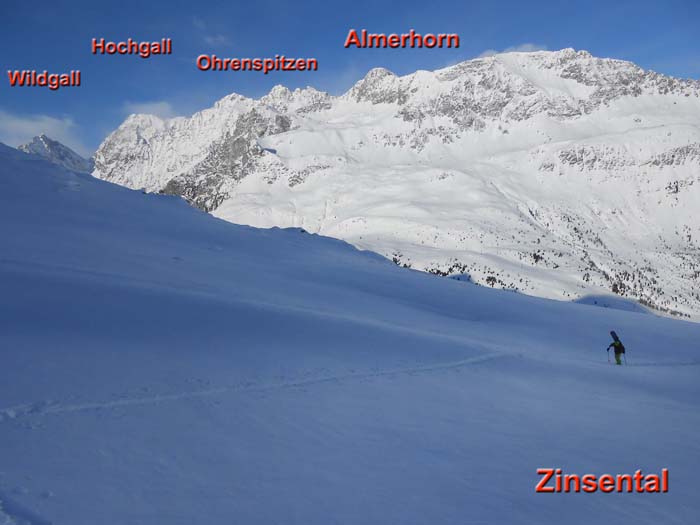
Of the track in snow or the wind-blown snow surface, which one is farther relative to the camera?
the track in snow

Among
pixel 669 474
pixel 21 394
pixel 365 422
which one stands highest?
pixel 21 394

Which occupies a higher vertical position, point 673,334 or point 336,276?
point 336,276

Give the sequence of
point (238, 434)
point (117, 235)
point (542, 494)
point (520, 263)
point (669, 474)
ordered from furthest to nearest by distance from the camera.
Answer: point (520, 263), point (117, 235), point (669, 474), point (238, 434), point (542, 494)

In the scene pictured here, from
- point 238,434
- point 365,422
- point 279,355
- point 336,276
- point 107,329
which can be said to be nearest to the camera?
point 238,434

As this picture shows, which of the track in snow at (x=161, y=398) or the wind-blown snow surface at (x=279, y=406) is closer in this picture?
the wind-blown snow surface at (x=279, y=406)

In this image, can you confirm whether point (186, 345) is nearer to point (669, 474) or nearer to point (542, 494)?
point (542, 494)

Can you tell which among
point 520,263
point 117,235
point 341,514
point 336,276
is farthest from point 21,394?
point 520,263

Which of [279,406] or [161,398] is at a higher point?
[161,398]

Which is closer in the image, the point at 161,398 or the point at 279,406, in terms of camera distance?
the point at 161,398
